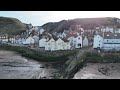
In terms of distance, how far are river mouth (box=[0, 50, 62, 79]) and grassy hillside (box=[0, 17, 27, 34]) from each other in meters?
4.15

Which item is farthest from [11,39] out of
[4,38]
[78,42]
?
[78,42]

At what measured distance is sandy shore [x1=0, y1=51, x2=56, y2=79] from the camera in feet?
28.9

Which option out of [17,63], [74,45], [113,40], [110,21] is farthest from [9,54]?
[110,21]

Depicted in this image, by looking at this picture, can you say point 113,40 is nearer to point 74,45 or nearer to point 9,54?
point 74,45

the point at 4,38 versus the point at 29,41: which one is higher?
the point at 4,38

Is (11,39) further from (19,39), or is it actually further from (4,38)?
(19,39)

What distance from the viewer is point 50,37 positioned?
1425cm

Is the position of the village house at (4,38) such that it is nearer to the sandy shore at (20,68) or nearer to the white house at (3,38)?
the white house at (3,38)

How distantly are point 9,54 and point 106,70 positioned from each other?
5908 mm

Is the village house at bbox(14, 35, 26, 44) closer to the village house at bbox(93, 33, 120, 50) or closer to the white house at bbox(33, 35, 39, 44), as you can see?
the white house at bbox(33, 35, 39, 44)

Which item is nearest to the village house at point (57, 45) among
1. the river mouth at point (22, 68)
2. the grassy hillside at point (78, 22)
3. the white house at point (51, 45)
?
the white house at point (51, 45)

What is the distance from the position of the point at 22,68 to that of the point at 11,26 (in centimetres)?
833

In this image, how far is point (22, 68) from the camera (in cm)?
1034

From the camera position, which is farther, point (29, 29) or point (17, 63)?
point (29, 29)
